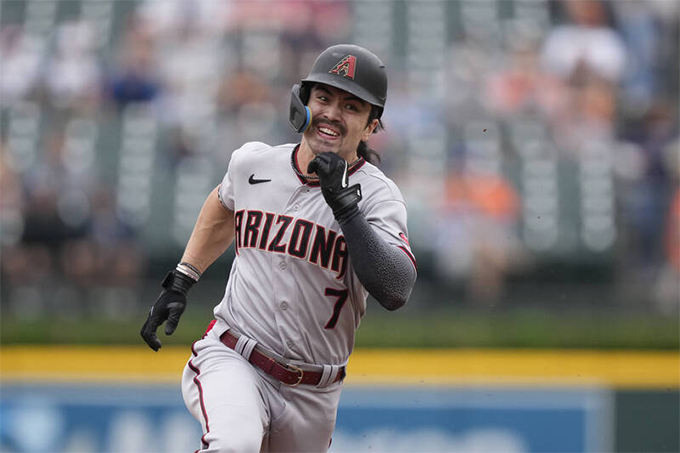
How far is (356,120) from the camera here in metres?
3.31

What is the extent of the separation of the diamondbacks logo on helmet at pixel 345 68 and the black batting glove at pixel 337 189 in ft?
1.11

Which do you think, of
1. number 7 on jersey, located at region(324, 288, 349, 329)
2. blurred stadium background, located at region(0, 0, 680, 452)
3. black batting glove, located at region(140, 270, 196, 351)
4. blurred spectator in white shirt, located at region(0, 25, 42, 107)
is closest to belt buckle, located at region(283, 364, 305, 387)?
number 7 on jersey, located at region(324, 288, 349, 329)

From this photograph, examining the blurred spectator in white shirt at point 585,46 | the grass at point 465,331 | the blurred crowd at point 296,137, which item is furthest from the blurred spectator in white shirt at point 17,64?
the blurred spectator in white shirt at point 585,46

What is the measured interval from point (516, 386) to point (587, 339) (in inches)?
32.4

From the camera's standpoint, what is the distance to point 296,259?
3.35 meters

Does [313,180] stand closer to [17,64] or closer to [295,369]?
[295,369]

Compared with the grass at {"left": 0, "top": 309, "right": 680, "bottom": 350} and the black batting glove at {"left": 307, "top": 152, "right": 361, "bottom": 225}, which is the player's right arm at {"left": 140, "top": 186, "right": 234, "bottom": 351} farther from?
the grass at {"left": 0, "top": 309, "right": 680, "bottom": 350}

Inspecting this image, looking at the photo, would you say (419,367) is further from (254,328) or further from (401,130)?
(254,328)

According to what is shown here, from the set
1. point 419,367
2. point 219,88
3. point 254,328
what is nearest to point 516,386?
point 419,367

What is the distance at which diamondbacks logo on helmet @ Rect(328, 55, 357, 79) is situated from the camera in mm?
3264

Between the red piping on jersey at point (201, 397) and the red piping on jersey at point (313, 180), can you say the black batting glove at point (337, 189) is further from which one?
the red piping on jersey at point (201, 397)

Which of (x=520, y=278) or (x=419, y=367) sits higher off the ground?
(x=520, y=278)

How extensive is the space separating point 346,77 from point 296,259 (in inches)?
24.5

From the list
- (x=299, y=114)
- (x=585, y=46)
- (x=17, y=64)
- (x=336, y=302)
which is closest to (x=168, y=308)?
(x=336, y=302)
